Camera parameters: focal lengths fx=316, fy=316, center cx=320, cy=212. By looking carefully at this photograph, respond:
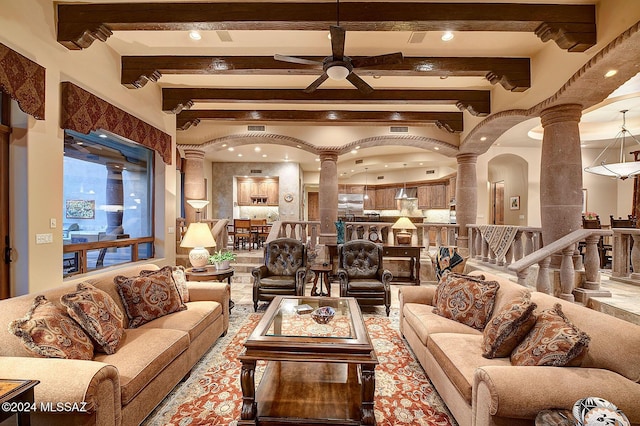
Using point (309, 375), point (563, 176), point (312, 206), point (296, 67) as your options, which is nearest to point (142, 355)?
point (309, 375)

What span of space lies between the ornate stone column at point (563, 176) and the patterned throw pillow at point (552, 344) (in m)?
2.48

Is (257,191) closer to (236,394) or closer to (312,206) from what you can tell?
(312,206)

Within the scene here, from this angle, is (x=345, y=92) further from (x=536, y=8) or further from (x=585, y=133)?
(x=585, y=133)

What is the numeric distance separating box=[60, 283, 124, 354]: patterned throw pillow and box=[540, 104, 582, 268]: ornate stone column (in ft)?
15.4

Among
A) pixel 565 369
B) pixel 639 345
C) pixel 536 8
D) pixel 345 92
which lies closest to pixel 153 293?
pixel 565 369

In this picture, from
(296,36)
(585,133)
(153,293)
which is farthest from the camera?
(585,133)

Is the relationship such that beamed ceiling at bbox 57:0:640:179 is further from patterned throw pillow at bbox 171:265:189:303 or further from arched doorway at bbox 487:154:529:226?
patterned throw pillow at bbox 171:265:189:303

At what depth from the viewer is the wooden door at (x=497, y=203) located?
9.25 metres

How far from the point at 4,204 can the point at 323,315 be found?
3105 millimetres

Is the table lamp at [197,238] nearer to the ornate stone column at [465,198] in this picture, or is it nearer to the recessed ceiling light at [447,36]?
the recessed ceiling light at [447,36]

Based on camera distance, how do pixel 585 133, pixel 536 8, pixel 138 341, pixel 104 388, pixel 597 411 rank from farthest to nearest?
pixel 585 133 < pixel 536 8 < pixel 138 341 < pixel 104 388 < pixel 597 411

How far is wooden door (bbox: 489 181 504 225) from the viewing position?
9250 mm

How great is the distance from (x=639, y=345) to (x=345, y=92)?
463 centimetres

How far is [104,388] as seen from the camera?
1639mm
